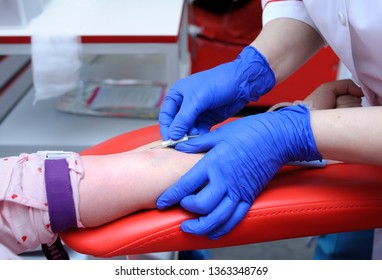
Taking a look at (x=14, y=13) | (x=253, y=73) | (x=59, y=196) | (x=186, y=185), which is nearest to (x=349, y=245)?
(x=253, y=73)

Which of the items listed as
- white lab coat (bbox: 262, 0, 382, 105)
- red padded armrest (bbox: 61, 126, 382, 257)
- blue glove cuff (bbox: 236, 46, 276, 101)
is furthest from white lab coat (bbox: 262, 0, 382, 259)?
red padded armrest (bbox: 61, 126, 382, 257)

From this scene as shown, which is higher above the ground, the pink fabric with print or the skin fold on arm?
the skin fold on arm

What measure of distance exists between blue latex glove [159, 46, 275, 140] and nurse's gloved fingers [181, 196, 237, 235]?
219mm

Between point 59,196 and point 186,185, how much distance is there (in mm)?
234

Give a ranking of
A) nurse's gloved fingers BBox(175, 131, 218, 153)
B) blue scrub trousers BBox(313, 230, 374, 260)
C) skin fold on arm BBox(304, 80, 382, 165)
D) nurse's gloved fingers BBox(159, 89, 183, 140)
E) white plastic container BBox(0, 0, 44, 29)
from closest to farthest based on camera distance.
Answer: skin fold on arm BBox(304, 80, 382, 165), nurse's gloved fingers BBox(175, 131, 218, 153), nurse's gloved fingers BBox(159, 89, 183, 140), white plastic container BBox(0, 0, 44, 29), blue scrub trousers BBox(313, 230, 374, 260)

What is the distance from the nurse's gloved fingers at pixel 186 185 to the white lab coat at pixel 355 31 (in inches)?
16.3

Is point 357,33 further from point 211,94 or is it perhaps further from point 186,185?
point 186,185

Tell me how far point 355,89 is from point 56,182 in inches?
30.3

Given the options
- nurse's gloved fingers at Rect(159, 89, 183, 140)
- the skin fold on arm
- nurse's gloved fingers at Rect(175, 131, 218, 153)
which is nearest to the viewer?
the skin fold on arm

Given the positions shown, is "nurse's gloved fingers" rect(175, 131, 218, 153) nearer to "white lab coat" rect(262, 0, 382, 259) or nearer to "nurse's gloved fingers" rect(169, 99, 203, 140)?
"nurse's gloved fingers" rect(169, 99, 203, 140)

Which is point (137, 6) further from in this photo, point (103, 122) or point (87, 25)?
point (103, 122)

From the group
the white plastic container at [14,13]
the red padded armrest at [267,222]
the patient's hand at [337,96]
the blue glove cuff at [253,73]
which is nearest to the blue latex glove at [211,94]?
the blue glove cuff at [253,73]

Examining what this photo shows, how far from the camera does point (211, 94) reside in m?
0.98

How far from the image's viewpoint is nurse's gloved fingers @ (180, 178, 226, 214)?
2.54 feet
